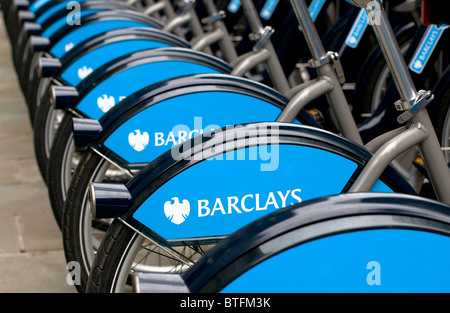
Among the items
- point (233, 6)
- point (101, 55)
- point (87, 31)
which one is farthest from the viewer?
point (233, 6)

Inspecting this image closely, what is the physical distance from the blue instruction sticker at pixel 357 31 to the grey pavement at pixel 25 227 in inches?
67.8

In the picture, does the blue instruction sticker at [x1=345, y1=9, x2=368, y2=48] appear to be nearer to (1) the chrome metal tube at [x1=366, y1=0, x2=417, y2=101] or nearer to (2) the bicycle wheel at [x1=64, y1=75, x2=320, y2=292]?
(2) the bicycle wheel at [x1=64, y1=75, x2=320, y2=292]

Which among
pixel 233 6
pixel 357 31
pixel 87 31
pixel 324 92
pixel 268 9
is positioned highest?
pixel 233 6

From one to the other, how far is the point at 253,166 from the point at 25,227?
75.8 inches

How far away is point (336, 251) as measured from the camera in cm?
146

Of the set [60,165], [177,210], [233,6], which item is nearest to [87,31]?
[233,6]

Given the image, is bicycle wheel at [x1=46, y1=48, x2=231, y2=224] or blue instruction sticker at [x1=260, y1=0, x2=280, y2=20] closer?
bicycle wheel at [x1=46, y1=48, x2=231, y2=224]

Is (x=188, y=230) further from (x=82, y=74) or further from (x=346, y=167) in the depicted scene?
(x=82, y=74)

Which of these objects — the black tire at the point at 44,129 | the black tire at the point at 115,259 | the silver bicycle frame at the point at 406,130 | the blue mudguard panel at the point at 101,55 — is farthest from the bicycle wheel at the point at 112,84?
the silver bicycle frame at the point at 406,130

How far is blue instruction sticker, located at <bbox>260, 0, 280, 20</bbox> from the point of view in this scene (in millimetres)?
4531

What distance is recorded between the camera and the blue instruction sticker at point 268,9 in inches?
178

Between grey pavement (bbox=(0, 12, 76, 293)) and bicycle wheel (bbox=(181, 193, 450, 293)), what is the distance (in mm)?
1726

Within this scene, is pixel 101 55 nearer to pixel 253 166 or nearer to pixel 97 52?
pixel 97 52

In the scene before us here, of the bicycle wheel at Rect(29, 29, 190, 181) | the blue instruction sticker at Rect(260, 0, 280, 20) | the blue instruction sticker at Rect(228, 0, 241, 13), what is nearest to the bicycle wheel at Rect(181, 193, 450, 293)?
the bicycle wheel at Rect(29, 29, 190, 181)
